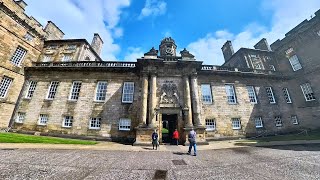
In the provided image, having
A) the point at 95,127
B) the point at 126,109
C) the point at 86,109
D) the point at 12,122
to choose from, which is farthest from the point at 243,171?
the point at 12,122

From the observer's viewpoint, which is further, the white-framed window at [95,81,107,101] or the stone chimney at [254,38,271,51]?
the stone chimney at [254,38,271,51]

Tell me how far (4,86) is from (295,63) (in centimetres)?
3976

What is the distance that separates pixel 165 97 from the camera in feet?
51.3

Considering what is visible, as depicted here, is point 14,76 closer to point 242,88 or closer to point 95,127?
point 95,127

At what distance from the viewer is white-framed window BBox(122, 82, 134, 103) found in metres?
16.8

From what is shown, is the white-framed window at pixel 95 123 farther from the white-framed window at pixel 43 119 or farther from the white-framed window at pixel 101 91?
the white-framed window at pixel 43 119

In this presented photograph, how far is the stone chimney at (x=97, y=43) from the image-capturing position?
25953mm

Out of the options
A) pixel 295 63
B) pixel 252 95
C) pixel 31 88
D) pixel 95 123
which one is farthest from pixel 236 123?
pixel 31 88

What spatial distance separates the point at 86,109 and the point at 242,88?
19500 mm

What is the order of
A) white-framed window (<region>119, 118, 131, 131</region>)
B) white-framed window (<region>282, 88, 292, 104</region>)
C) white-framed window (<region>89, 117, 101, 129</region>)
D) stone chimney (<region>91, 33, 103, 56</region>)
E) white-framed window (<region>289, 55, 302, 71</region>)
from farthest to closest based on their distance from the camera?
stone chimney (<region>91, 33, 103, 56</region>) < white-framed window (<region>289, 55, 302, 71</region>) < white-framed window (<region>282, 88, 292, 104</region>) < white-framed window (<region>89, 117, 101, 129</region>) < white-framed window (<region>119, 118, 131, 131</region>)

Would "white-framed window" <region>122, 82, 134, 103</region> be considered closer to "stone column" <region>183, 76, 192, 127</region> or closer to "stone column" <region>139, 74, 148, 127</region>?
"stone column" <region>139, 74, 148, 127</region>

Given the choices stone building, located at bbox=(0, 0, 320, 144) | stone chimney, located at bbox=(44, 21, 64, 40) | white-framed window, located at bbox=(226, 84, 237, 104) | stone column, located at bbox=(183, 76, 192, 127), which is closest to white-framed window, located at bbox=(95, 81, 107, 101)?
stone building, located at bbox=(0, 0, 320, 144)

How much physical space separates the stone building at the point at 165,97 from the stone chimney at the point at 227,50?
9068mm

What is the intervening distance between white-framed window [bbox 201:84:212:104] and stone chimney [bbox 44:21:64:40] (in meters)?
26.0
